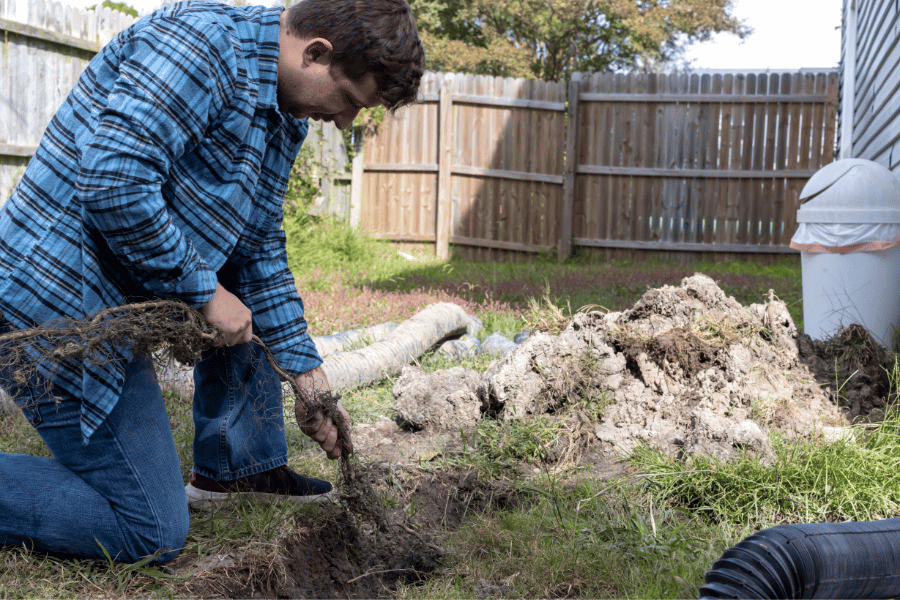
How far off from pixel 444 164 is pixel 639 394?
838 cm

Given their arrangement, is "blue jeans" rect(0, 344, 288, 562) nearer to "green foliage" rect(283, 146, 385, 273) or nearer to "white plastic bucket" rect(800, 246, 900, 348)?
"white plastic bucket" rect(800, 246, 900, 348)

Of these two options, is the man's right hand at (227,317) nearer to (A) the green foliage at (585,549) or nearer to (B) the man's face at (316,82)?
(B) the man's face at (316,82)

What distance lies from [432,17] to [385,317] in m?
16.3

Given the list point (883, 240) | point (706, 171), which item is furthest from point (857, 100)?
point (883, 240)

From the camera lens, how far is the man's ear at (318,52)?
1.85 meters

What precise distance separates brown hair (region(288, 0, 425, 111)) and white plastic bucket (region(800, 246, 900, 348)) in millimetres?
3494

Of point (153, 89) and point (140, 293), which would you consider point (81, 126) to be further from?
point (140, 293)

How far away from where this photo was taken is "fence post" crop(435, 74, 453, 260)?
11.1 m

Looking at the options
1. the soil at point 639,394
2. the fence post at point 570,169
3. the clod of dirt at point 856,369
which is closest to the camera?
the soil at point 639,394

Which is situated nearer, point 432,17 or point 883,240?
point 883,240

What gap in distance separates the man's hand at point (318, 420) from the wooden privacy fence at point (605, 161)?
8871 millimetres

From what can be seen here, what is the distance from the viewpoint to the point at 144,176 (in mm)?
1661

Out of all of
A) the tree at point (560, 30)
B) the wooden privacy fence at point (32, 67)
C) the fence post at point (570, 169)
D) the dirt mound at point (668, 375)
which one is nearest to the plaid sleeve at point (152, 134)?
the dirt mound at point (668, 375)

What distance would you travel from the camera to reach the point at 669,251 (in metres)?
10.8
